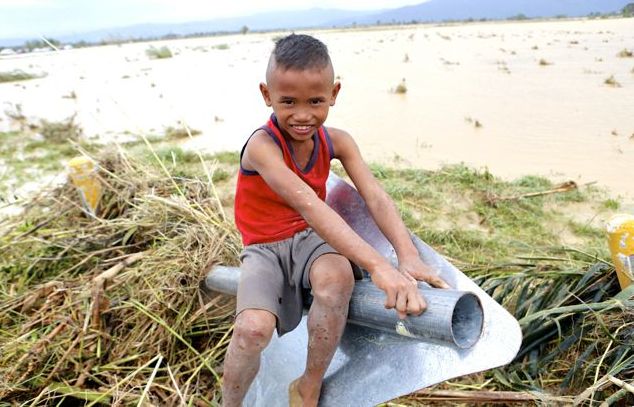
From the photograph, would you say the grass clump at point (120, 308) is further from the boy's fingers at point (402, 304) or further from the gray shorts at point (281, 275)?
the boy's fingers at point (402, 304)

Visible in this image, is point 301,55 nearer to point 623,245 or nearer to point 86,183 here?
point 623,245

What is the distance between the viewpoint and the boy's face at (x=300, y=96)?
1807 mm

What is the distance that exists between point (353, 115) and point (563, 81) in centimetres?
483

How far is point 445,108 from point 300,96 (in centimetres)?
784

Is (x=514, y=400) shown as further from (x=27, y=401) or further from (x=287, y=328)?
(x=27, y=401)

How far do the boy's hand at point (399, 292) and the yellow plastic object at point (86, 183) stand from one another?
276 centimetres

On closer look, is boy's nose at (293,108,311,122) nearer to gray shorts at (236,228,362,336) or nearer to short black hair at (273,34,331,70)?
short black hair at (273,34,331,70)

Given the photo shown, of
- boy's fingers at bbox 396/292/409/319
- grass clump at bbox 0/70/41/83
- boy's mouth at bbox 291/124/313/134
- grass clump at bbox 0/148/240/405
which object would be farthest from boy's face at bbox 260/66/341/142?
grass clump at bbox 0/70/41/83

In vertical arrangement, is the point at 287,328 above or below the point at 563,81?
above

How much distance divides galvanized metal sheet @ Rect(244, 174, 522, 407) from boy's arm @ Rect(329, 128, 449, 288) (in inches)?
3.4

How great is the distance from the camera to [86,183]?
375cm

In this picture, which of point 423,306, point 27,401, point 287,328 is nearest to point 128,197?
point 27,401

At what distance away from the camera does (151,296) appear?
263 centimetres

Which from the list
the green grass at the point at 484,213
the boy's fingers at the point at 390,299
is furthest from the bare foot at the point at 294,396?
the green grass at the point at 484,213
